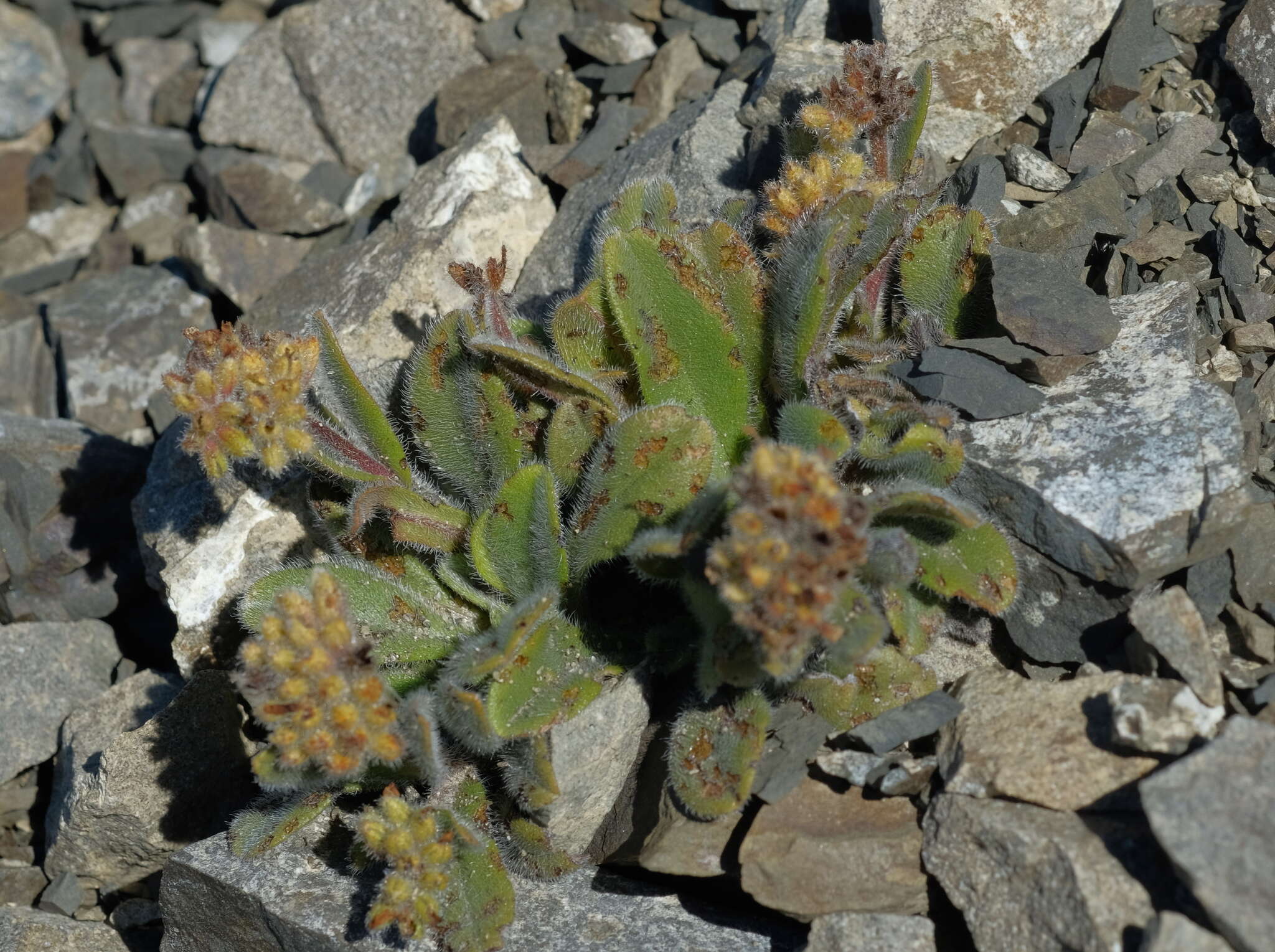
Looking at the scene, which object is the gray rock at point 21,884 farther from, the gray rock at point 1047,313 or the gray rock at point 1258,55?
the gray rock at point 1258,55

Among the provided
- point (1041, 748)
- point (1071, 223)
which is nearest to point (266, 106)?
point (1071, 223)

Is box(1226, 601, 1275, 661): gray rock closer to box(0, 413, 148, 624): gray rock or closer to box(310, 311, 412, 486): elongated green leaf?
box(310, 311, 412, 486): elongated green leaf

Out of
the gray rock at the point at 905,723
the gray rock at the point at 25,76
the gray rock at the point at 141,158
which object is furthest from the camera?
the gray rock at the point at 25,76

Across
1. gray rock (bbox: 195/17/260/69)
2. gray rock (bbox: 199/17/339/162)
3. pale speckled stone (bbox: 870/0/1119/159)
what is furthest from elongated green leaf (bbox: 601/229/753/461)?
gray rock (bbox: 195/17/260/69)

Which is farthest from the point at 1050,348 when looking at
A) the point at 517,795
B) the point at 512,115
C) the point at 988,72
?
the point at 512,115

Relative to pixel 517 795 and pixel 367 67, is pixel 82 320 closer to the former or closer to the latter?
pixel 367 67

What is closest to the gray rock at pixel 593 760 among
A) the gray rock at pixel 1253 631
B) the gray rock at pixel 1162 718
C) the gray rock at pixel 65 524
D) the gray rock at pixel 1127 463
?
the gray rock at pixel 1127 463
